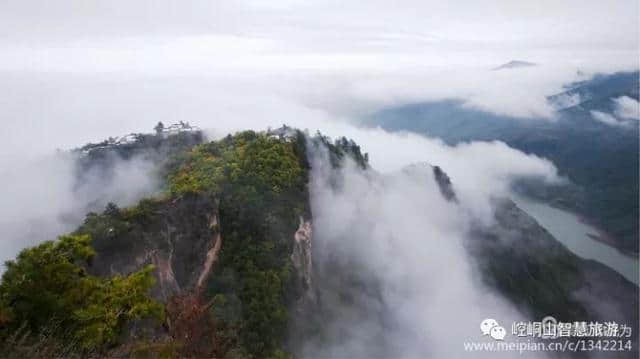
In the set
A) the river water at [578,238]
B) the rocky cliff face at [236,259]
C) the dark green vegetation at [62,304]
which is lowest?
the river water at [578,238]

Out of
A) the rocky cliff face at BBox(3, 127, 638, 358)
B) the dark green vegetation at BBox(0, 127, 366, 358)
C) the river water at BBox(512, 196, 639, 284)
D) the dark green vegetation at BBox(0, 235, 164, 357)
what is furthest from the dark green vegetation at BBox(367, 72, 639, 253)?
the dark green vegetation at BBox(0, 235, 164, 357)

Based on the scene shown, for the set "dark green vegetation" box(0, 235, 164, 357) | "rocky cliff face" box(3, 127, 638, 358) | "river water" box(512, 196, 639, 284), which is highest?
"dark green vegetation" box(0, 235, 164, 357)

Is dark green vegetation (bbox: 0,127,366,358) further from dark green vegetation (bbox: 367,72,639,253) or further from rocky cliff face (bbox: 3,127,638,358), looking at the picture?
dark green vegetation (bbox: 367,72,639,253)

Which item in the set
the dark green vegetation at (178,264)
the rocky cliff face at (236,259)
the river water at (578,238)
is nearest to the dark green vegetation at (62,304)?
the dark green vegetation at (178,264)

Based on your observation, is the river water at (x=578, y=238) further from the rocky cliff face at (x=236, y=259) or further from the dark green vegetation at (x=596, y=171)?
the rocky cliff face at (x=236, y=259)

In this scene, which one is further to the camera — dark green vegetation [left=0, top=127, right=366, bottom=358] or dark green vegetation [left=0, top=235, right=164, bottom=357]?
dark green vegetation [left=0, top=127, right=366, bottom=358]

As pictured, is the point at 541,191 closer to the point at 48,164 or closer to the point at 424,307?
the point at 424,307

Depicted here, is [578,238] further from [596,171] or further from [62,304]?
[62,304]

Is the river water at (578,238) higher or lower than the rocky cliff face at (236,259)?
lower

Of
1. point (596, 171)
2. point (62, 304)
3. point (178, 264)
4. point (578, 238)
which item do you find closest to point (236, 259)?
point (178, 264)
